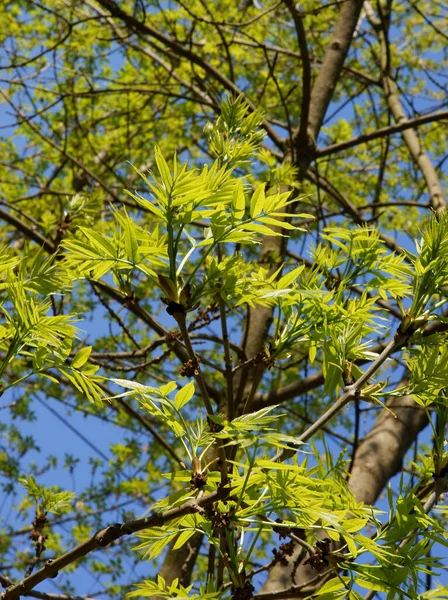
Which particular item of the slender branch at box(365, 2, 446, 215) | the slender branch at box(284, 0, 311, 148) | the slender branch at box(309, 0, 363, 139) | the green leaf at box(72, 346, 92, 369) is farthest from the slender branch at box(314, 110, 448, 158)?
the green leaf at box(72, 346, 92, 369)

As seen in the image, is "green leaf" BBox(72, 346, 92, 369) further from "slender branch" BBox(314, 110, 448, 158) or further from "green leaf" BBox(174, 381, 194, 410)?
"slender branch" BBox(314, 110, 448, 158)

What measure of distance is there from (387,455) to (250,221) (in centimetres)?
243

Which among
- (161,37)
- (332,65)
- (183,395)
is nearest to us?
(183,395)

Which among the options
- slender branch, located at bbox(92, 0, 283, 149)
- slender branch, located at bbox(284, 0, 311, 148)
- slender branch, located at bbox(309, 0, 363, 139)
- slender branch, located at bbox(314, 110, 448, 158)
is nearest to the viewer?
slender branch, located at bbox(284, 0, 311, 148)

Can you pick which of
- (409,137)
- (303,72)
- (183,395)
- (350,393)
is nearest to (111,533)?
(183,395)

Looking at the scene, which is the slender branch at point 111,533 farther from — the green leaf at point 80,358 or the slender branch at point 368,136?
the slender branch at point 368,136

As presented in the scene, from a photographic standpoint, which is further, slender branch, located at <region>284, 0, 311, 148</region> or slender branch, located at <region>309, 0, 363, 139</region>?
slender branch, located at <region>309, 0, 363, 139</region>

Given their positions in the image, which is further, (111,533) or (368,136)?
(368,136)

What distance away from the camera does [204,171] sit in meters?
0.92

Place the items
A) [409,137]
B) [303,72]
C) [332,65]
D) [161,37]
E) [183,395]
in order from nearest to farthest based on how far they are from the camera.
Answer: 1. [183,395]
2. [303,72]
3. [161,37]
4. [332,65]
5. [409,137]

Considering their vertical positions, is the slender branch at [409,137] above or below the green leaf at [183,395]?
above

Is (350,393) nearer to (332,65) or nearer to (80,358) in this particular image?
(80,358)

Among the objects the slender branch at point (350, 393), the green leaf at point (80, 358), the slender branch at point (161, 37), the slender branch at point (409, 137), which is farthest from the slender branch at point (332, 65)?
the green leaf at point (80, 358)

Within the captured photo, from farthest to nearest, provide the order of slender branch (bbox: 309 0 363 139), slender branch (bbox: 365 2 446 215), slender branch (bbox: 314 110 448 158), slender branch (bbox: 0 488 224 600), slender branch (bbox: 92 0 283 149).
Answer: slender branch (bbox: 365 2 446 215), slender branch (bbox: 309 0 363 139), slender branch (bbox: 314 110 448 158), slender branch (bbox: 92 0 283 149), slender branch (bbox: 0 488 224 600)
